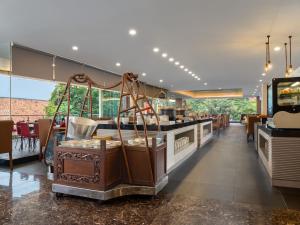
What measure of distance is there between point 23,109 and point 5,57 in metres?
3.03

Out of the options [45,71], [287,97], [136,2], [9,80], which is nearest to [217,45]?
[287,97]

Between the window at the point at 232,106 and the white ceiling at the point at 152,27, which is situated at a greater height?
the white ceiling at the point at 152,27

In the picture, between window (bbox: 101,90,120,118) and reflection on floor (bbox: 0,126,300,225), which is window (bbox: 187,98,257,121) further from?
reflection on floor (bbox: 0,126,300,225)

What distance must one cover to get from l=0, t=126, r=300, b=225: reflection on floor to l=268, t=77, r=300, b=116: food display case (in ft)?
5.70

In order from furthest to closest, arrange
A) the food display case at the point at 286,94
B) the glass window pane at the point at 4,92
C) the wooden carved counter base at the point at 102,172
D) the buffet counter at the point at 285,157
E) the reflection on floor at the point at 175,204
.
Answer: the glass window pane at the point at 4,92
the food display case at the point at 286,94
the buffet counter at the point at 285,157
the wooden carved counter base at the point at 102,172
the reflection on floor at the point at 175,204

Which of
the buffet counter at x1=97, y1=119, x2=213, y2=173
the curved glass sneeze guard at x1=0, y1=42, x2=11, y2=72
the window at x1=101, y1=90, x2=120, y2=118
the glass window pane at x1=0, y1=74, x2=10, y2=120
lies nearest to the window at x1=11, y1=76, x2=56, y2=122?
the glass window pane at x1=0, y1=74, x2=10, y2=120

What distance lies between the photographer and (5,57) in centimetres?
734

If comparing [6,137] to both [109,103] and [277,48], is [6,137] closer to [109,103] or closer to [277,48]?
[109,103]

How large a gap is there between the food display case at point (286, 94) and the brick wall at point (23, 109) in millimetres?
7954

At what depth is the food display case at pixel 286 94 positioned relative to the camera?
524 cm

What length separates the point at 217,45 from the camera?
7.04 m

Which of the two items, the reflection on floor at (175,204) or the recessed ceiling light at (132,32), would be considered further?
the recessed ceiling light at (132,32)

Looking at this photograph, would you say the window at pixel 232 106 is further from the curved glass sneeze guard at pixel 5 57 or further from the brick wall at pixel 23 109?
the curved glass sneeze guard at pixel 5 57

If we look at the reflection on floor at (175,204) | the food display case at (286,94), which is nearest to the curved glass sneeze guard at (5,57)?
the reflection on floor at (175,204)
